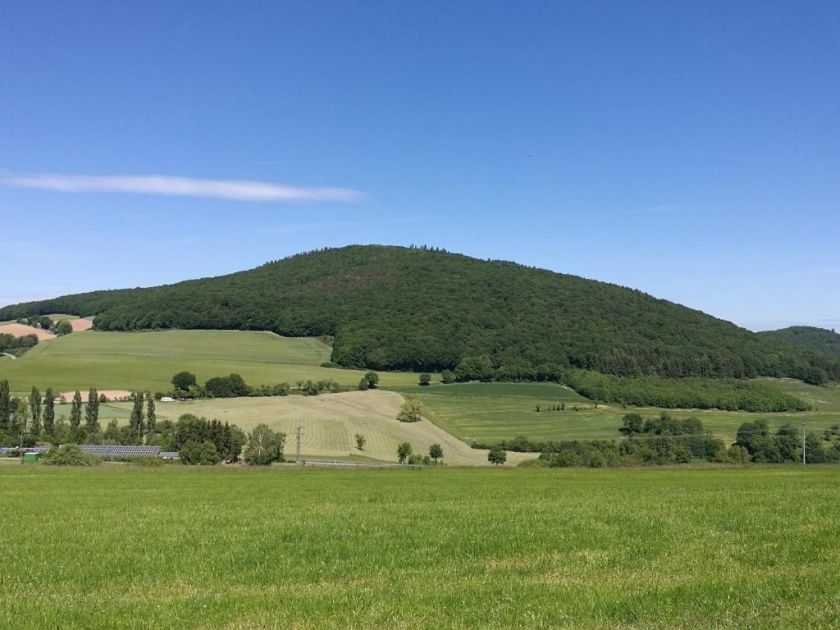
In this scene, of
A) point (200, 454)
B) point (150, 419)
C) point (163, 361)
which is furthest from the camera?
point (163, 361)

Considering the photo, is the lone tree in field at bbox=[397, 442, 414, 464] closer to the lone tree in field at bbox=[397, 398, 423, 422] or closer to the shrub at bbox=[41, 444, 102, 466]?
the lone tree in field at bbox=[397, 398, 423, 422]

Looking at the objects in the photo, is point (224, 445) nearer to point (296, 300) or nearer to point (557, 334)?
point (557, 334)

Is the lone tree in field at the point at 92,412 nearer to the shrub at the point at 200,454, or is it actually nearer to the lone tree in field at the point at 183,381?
the lone tree in field at the point at 183,381

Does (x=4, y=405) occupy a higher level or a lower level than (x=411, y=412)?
higher

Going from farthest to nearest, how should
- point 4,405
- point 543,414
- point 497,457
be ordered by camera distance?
point 543,414 → point 4,405 → point 497,457

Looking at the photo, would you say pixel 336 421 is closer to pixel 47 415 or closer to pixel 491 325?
pixel 47 415

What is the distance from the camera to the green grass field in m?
8.90

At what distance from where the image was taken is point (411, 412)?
369ft

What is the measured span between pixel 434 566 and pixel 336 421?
96683 mm

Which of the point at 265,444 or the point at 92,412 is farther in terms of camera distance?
the point at 92,412

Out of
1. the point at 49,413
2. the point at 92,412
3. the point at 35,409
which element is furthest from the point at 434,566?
the point at 35,409

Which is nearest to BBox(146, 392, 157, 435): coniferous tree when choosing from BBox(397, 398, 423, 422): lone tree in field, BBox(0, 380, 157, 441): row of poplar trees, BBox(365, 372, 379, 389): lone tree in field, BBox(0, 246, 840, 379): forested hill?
BBox(0, 380, 157, 441): row of poplar trees

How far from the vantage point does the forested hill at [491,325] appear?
511 ft

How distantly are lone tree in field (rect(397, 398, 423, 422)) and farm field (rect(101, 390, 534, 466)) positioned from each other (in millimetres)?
1242
